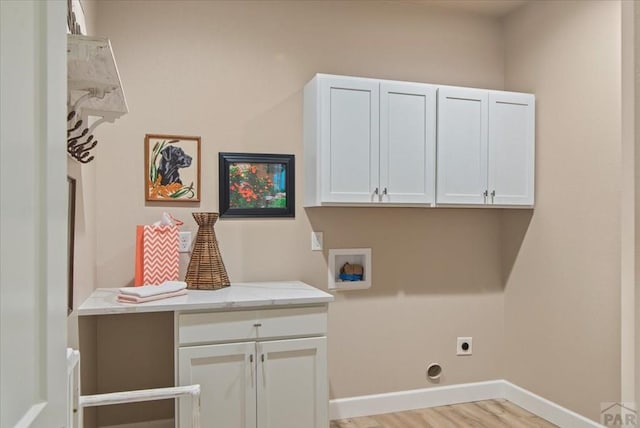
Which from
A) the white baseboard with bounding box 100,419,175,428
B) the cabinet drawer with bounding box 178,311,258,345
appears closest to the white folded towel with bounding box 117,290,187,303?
the cabinet drawer with bounding box 178,311,258,345

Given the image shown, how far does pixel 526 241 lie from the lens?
3.21 meters

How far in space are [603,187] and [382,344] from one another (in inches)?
63.3

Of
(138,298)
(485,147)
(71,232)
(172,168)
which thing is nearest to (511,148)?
(485,147)

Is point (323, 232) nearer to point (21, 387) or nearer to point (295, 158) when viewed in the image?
point (295, 158)

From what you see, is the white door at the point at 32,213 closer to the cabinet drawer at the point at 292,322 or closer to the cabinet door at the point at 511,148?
the cabinet drawer at the point at 292,322

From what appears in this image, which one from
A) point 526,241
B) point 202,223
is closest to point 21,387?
point 202,223

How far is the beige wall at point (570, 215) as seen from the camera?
8.62ft

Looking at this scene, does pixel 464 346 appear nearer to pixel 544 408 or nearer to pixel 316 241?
pixel 544 408

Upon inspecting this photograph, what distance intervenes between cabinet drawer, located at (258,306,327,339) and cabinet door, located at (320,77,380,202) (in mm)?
671

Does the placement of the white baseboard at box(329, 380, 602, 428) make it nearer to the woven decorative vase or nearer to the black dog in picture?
the woven decorative vase

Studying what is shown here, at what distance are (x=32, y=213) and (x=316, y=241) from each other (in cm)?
229

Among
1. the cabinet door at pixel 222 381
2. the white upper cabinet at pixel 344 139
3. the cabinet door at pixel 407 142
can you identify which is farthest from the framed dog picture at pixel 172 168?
the cabinet door at pixel 407 142

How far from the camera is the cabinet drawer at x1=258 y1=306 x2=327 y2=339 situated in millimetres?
2297

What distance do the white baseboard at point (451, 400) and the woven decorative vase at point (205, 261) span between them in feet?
3.81
